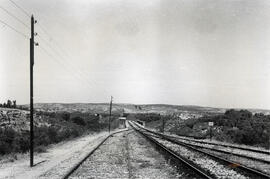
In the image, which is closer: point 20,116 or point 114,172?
point 114,172

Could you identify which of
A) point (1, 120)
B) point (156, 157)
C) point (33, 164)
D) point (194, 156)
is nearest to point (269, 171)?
point (194, 156)

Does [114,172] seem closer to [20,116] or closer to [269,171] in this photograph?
[269,171]

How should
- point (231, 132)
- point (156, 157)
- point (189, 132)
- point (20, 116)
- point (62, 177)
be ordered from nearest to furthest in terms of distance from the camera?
1. point (62, 177)
2. point (156, 157)
3. point (231, 132)
4. point (20, 116)
5. point (189, 132)

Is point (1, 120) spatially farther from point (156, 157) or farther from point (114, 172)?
point (114, 172)

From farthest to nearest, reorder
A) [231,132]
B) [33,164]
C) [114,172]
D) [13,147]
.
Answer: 1. [231,132]
2. [13,147]
3. [33,164]
4. [114,172]

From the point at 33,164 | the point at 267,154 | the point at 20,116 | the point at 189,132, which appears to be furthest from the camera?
the point at 189,132

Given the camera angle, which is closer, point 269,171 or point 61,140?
point 269,171

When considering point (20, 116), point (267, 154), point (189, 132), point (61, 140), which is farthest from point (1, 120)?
point (267, 154)

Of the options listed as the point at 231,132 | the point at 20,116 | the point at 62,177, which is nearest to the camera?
the point at 62,177
